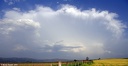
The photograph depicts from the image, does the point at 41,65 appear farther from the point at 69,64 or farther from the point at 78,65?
the point at 78,65

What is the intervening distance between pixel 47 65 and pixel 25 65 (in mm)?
2725

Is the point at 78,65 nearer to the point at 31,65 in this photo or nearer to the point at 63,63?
the point at 63,63

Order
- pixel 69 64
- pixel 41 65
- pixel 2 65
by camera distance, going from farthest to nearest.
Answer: pixel 69 64 → pixel 41 65 → pixel 2 65

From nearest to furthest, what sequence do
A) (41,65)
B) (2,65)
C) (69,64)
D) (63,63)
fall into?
(2,65) → (41,65) → (63,63) → (69,64)

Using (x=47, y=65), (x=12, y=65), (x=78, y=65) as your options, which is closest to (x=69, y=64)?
(x=78, y=65)

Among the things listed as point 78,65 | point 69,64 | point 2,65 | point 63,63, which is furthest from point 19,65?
point 78,65

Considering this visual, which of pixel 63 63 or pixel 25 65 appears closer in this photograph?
pixel 25 65

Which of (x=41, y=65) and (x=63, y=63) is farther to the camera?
(x=63, y=63)

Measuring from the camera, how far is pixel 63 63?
1265 inches

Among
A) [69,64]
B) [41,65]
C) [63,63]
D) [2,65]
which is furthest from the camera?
[69,64]

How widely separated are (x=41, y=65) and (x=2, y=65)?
15.1ft

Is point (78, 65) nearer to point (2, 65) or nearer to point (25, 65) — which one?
point (25, 65)

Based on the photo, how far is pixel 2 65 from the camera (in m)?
24.8

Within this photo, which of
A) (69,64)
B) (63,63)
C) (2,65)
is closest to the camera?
(2,65)
